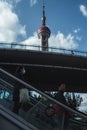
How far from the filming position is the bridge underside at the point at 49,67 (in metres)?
43.5

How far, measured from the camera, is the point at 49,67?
152 ft

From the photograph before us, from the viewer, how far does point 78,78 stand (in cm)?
4878

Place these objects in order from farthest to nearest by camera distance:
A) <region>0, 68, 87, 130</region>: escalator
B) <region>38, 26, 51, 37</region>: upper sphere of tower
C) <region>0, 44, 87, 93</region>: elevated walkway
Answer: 1. <region>38, 26, 51, 37</region>: upper sphere of tower
2. <region>0, 44, 87, 93</region>: elevated walkway
3. <region>0, 68, 87, 130</region>: escalator

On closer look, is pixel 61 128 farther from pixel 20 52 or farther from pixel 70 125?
pixel 20 52

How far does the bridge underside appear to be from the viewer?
43.5 metres

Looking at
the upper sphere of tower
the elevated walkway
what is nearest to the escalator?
the elevated walkway

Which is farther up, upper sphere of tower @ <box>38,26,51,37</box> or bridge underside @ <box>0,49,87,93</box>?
upper sphere of tower @ <box>38,26,51,37</box>

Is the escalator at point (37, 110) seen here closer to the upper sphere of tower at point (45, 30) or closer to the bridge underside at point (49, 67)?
the bridge underside at point (49, 67)

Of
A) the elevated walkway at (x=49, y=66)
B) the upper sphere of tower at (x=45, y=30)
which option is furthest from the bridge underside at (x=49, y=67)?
the upper sphere of tower at (x=45, y=30)

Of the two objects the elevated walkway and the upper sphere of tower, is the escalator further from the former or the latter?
the upper sphere of tower

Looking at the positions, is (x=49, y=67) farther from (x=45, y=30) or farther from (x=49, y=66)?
(x=45, y=30)

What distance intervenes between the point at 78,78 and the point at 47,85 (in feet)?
14.4

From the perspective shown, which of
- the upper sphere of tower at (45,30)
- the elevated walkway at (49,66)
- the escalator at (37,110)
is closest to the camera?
the escalator at (37,110)

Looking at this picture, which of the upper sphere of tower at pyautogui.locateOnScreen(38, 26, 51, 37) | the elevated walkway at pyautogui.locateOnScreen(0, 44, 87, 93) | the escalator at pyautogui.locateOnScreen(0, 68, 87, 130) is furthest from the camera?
the upper sphere of tower at pyautogui.locateOnScreen(38, 26, 51, 37)
